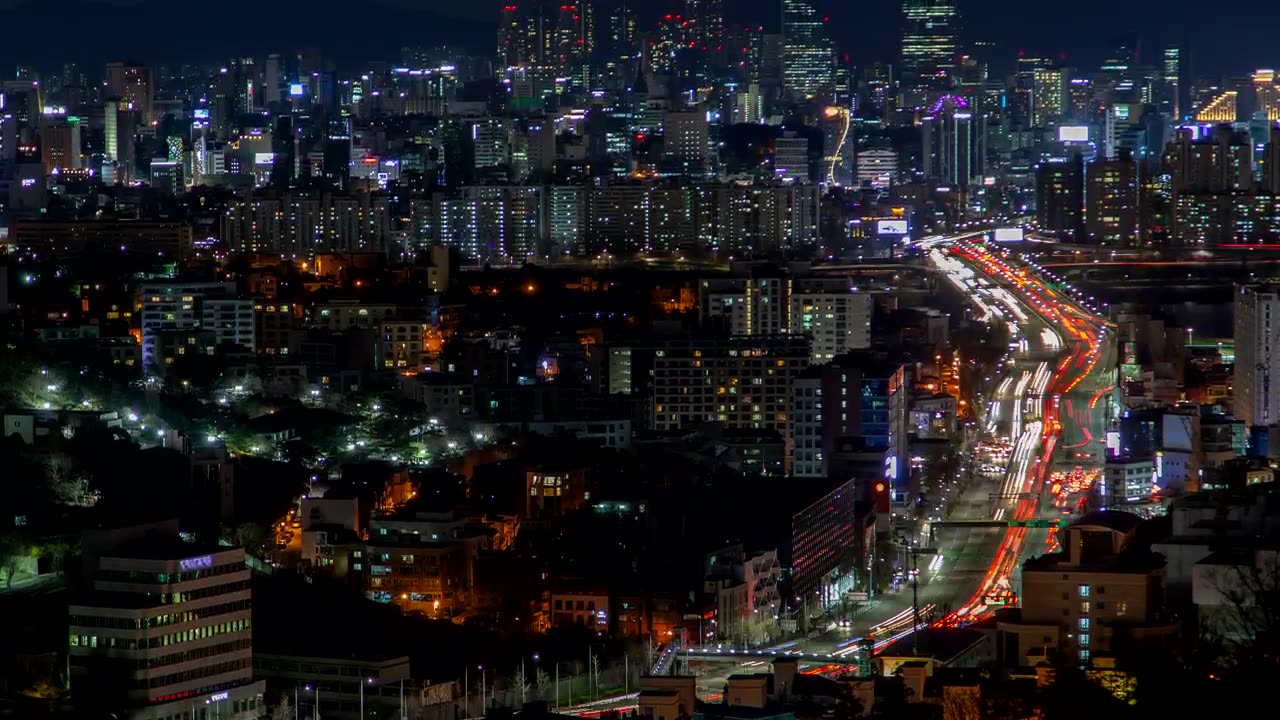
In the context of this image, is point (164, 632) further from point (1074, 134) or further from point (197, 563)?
point (1074, 134)

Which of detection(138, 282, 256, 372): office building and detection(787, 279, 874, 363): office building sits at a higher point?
detection(138, 282, 256, 372): office building

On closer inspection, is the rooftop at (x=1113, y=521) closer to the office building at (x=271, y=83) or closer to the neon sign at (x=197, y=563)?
the neon sign at (x=197, y=563)

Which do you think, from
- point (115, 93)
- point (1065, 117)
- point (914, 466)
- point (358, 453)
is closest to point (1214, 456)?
point (914, 466)

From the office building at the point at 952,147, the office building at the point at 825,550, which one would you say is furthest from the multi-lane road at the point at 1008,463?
the office building at the point at 952,147

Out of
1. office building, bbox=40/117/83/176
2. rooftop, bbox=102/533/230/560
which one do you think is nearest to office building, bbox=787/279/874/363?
rooftop, bbox=102/533/230/560

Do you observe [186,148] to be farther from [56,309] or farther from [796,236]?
[56,309]

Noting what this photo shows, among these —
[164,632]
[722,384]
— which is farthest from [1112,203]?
[164,632]

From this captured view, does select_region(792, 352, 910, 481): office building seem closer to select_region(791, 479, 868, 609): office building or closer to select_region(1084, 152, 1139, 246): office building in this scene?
select_region(791, 479, 868, 609): office building
